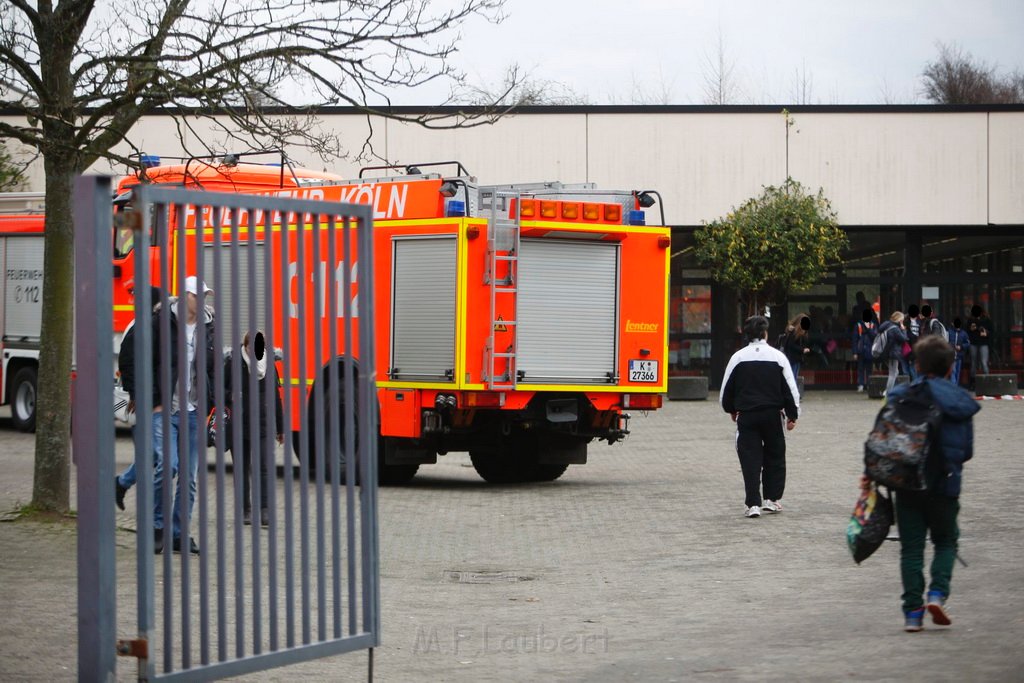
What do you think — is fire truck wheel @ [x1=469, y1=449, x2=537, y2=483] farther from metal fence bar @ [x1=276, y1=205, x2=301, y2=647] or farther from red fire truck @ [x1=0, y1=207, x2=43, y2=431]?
metal fence bar @ [x1=276, y1=205, x2=301, y2=647]

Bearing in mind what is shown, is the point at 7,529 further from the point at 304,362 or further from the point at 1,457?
the point at 1,457

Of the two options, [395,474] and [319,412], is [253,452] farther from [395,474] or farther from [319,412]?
[395,474]

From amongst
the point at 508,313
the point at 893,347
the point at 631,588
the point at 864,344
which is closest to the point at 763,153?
the point at 864,344

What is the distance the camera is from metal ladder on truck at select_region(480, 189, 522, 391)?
14148mm

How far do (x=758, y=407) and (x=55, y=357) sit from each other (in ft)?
18.2

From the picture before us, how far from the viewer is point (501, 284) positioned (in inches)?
562

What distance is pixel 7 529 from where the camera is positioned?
10648 mm

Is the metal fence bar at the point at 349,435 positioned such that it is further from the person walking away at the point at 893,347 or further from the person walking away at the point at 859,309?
the person walking away at the point at 859,309

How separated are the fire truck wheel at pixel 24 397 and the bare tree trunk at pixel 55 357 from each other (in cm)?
1012

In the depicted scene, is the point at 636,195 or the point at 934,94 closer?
the point at 636,195

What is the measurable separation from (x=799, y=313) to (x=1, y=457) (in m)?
19.4

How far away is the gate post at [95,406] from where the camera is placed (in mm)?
4586

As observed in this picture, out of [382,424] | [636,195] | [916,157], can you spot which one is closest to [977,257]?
[916,157]

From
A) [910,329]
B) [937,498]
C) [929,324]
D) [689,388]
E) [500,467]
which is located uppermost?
[929,324]
